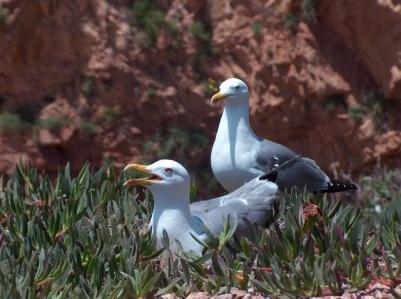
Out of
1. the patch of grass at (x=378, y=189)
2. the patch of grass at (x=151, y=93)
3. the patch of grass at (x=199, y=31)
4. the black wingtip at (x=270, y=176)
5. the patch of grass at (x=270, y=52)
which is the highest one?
the patch of grass at (x=199, y=31)

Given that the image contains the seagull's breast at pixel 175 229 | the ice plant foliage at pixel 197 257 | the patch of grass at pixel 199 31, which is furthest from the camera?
the patch of grass at pixel 199 31

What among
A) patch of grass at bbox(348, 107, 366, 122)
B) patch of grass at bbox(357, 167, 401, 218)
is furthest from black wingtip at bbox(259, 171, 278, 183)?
patch of grass at bbox(348, 107, 366, 122)

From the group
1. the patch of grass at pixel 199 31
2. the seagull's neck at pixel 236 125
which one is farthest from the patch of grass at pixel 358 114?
the seagull's neck at pixel 236 125

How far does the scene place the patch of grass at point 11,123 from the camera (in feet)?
38.6

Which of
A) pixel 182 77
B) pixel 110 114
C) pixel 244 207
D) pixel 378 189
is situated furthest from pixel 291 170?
pixel 110 114

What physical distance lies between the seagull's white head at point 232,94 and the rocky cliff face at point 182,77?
420cm

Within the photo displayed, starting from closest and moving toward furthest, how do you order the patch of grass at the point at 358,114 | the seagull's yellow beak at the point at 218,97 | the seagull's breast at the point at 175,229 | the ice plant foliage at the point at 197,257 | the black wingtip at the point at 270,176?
the ice plant foliage at the point at 197,257
the seagull's breast at the point at 175,229
the black wingtip at the point at 270,176
the seagull's yellow beak at the point at 218,97
the patch of grass at the point at 358,114

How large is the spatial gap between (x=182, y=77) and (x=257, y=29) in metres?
0.91

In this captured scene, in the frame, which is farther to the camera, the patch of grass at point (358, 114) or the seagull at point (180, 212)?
the patch of grass at point (358, 114)

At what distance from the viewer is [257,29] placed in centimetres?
1161

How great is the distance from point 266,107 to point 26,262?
6868 mm

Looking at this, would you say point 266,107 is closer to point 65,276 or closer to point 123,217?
point 123,217

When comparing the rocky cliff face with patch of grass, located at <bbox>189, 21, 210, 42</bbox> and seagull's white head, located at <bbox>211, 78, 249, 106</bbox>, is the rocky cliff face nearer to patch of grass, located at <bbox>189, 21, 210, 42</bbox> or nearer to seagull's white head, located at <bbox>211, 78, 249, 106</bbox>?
patch of grass, located at <bbox>189, 21, 210, 42</bbox>

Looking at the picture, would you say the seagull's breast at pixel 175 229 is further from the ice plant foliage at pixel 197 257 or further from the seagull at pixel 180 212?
the ice plant foliage at pixel 197 257
